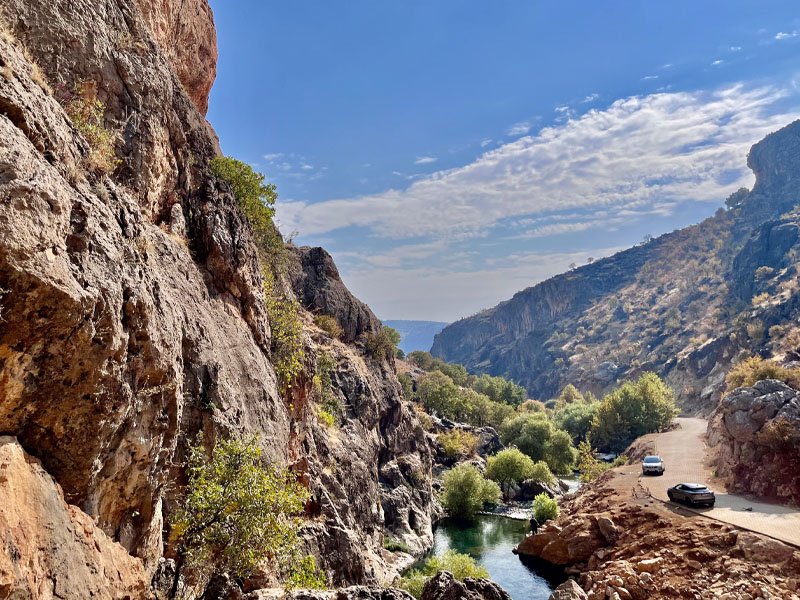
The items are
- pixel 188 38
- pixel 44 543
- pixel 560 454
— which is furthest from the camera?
pixel 560 454

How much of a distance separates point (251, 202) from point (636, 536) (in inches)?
1368

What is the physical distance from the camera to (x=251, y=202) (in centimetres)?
2766

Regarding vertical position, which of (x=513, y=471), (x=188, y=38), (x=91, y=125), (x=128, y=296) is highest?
(x=188, y=38)

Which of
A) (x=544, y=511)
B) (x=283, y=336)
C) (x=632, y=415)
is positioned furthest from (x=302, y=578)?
(x=632, y=415)

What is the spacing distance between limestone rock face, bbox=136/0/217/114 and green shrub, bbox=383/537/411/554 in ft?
122

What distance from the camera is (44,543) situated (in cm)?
722

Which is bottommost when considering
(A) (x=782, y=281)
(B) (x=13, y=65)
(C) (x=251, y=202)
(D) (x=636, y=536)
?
(D) (x=636, y=536)

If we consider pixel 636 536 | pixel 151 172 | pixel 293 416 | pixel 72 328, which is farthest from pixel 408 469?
pixel 72 328

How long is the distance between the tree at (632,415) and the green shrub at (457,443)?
2586 cm

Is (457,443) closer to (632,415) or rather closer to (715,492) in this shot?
(632,415)

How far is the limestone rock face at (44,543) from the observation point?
6.48 meters

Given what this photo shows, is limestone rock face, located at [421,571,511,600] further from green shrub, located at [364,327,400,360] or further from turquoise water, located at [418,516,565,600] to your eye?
green shrub, located at [364,327,400,360]

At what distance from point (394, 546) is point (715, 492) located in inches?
1038

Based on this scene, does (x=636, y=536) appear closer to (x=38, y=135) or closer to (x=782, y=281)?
(x=38, y=135)
